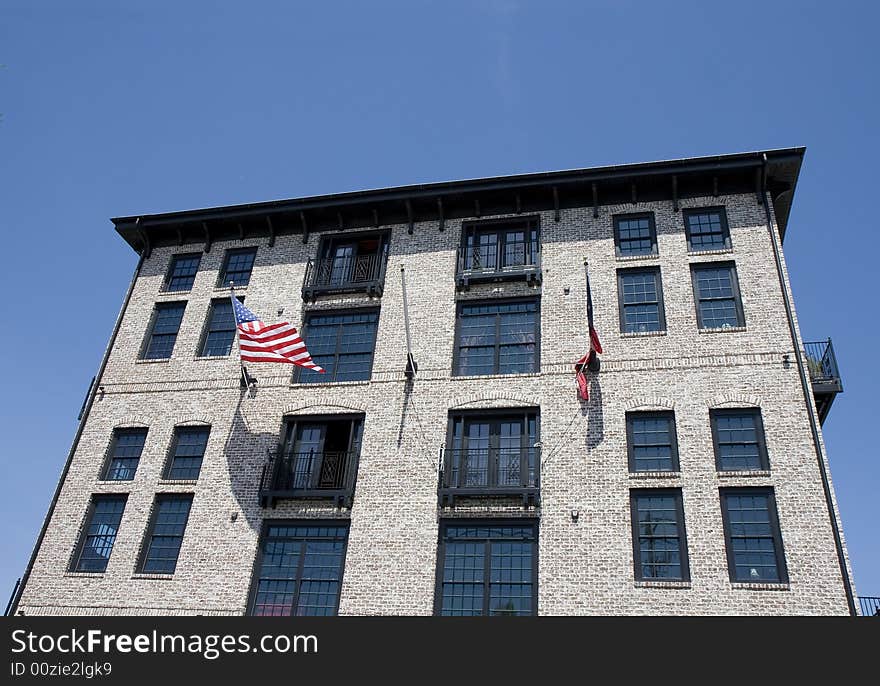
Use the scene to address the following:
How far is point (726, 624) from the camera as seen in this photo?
12.6m

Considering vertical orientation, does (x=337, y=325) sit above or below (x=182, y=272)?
below

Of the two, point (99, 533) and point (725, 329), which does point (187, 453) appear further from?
point (725, 329)

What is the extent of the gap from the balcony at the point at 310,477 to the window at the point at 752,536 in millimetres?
8427

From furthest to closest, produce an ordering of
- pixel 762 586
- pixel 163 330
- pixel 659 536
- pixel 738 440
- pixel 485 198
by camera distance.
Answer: pixel 163 330
pixel 485 198
pixel 738 440
pixel 659 536
pixel 762 586

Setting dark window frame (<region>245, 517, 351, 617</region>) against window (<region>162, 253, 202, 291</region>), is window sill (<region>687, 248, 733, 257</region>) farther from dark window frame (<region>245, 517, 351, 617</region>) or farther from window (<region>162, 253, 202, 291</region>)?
window (<region>162, 253, 202, 291</region>)

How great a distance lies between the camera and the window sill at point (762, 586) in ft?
49.8

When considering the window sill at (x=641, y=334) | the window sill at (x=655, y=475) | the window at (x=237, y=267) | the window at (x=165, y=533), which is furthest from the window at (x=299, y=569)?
the window sill at (x=641, y=334)

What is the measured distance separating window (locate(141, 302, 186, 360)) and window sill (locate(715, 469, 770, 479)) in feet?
49.4

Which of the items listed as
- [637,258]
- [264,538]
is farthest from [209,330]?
[637,258]

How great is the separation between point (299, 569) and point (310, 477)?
7.24 ft

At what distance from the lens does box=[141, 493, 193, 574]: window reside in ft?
60.2

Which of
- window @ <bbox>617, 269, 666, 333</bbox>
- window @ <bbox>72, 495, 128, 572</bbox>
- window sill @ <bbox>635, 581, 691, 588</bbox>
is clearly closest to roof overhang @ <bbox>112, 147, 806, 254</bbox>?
window @ <bbox>617, 269, 666, 333</bbox>

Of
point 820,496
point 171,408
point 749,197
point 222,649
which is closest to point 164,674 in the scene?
point 222,649

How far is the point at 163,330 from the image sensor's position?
22766 millimetres
